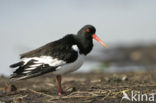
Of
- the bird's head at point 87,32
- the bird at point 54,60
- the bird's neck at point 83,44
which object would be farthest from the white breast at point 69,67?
the bird's head at point 87,32

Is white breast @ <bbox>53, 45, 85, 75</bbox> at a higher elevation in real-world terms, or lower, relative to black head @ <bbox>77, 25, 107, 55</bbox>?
lower

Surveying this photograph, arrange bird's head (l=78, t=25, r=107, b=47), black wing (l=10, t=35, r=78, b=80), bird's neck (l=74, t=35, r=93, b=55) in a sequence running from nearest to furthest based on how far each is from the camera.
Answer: black wing (l=10, t=35, r=78, b=80)
bird's neck (l=74, t=35, r=93, b=55)
bird's head (l=78, t=25, r=107, b=47)

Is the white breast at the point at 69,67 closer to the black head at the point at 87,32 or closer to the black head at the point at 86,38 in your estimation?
the black head at the point at 86,38

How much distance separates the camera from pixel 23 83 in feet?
37.6

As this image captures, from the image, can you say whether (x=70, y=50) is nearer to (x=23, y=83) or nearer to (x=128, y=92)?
(x=128, y=92)

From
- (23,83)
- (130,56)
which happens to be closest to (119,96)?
(23,83)

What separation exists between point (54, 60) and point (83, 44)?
0.77m

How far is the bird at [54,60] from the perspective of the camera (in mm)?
7697

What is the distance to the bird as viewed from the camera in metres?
7.70

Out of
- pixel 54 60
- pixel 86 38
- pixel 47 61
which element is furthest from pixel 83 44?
pixel 47 61

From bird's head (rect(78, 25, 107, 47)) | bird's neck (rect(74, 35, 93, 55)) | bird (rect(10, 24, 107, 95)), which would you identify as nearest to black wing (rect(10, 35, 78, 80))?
bird (rect(10, 24, 107, 95))

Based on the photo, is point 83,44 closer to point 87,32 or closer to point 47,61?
point 87,32

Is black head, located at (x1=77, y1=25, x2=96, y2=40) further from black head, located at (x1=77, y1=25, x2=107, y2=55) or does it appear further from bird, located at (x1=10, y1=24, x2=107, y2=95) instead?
bird, located at (x1=10, y1=24, x2=107, y2=95)

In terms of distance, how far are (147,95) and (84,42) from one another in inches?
67.1
